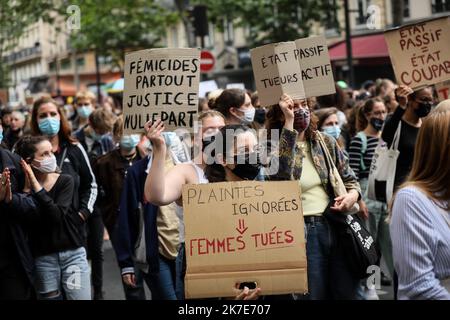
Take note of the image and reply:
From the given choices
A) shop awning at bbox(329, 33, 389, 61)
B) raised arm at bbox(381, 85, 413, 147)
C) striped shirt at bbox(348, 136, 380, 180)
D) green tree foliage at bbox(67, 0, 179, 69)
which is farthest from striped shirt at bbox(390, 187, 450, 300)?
green tree foliage at bbox(67, 0, 179, 69)

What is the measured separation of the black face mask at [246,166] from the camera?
4.33 meters

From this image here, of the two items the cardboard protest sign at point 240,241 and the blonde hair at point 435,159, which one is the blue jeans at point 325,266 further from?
the blonde hair at point 435,159

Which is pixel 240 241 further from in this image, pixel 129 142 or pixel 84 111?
pixel 84 111

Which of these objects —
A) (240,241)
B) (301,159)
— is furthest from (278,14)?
(240,241)

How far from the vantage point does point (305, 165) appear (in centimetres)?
493

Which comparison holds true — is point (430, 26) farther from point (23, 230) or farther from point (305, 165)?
point (23, 230)

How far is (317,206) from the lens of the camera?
16.1 feet

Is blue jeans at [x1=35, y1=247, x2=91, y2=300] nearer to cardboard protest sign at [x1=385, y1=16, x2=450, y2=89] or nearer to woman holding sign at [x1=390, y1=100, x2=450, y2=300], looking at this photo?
cardboard protest sign at [x1=385, y1=16, x2=450, y2=89]

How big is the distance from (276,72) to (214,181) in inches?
40.2

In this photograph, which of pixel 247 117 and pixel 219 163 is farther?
pixel 247 117

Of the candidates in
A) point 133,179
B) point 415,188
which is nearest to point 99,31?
point 133,179

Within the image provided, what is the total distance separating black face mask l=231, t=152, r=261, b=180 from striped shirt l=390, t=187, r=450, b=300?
1.30 m

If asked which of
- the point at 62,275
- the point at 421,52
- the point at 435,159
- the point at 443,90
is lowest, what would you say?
the point at 62,275
